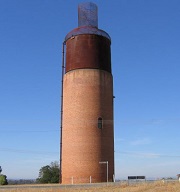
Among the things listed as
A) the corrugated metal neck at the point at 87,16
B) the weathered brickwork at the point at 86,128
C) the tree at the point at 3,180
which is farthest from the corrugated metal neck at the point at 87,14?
the tree at the point at 3,180

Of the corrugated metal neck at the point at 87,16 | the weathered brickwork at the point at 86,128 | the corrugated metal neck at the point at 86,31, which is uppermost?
the corrugated metal neck at the point at 87,16

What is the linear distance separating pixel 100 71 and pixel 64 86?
4.41 metres

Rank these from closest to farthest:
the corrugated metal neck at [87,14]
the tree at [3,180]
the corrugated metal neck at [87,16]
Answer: the corrugated metal neck at [87,16] → the corrugated metal neck at [87,14] → the tree at [3,180]

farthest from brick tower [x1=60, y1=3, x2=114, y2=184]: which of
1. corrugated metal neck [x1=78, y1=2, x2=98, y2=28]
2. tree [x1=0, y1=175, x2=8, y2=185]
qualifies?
tree [x1=0, y1=175, x2=8, y2=185]

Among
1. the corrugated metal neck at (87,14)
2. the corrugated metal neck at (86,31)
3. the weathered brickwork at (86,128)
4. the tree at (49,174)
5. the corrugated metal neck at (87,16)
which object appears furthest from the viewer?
the tree at (49,174)

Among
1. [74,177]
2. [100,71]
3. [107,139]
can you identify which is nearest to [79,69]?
[100,71]

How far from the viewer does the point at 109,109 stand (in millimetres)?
37156

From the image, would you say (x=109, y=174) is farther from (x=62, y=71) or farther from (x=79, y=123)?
(x=62, y=71)

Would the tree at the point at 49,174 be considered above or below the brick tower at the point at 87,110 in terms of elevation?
below

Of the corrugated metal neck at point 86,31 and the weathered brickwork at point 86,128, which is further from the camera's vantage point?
the corrugated metal neck at point 86,31

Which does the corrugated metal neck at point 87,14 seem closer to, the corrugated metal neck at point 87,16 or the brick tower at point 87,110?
the corrugated metal neck at point 87,16

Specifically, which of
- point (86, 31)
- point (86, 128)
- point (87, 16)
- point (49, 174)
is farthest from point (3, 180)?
point (87, 16)

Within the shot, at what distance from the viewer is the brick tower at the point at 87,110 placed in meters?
34.8

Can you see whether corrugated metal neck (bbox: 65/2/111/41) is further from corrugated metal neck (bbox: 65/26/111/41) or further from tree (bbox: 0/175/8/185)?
tree (bbox: 0/175/8/185)
